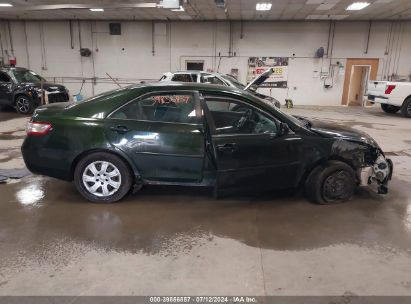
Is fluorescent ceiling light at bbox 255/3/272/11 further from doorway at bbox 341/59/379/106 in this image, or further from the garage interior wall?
doorway at bbox 341/59/379/106

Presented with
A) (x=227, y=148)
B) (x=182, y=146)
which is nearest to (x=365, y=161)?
(x=227, y=148)

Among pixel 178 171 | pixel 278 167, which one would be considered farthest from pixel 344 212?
pixel 178 171

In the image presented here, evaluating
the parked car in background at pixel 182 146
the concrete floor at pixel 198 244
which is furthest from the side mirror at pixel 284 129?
the concrete floor at pixel 198 244

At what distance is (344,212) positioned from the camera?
12.2ft

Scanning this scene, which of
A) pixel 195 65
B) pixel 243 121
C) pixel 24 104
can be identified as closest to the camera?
pixel 243 121

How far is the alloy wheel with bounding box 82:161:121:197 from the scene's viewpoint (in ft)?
12.2

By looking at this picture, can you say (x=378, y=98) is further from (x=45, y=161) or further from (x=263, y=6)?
(x=45, y=161)

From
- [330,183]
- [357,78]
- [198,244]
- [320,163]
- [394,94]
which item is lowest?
[198,244]

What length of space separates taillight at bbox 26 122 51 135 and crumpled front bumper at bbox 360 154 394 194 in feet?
12.1

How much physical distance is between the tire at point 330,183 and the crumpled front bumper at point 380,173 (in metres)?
0.29

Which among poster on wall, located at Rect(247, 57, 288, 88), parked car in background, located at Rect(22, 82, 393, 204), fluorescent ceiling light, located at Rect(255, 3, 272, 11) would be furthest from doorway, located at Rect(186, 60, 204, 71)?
parked car in background, located at Rect(22, 82, 393, 204)

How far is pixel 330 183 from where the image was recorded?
3.85 m

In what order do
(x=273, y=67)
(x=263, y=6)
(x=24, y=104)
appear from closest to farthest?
(x=24, y=104) < (x=263, y=6) < (x=273, y=67)

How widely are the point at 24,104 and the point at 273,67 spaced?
10.2 m
